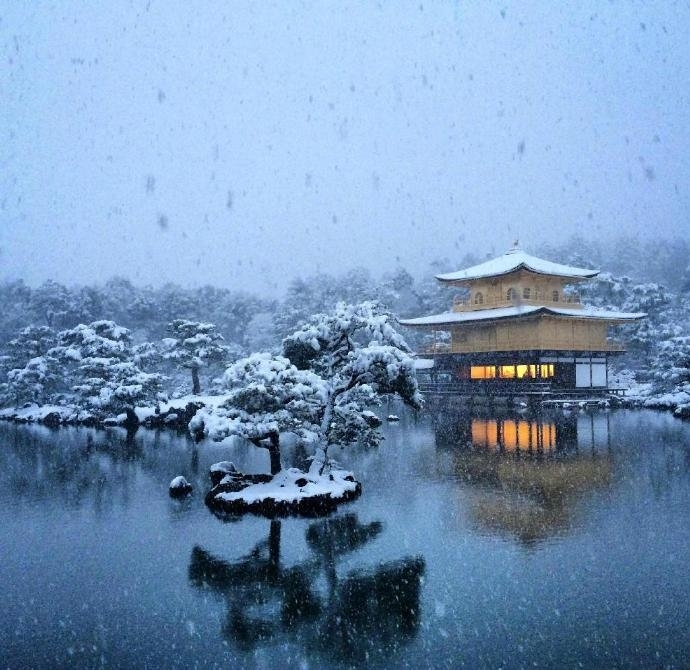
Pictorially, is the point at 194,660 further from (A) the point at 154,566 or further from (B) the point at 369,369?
(B) the point at 369,369

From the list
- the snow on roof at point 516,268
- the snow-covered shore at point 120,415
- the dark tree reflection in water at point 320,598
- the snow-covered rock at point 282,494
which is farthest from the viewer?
the snow on roof at point 516,268

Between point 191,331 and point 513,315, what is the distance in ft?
71.8

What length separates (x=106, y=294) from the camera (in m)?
72.3

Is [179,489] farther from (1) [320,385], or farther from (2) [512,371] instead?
(2) [512,371]

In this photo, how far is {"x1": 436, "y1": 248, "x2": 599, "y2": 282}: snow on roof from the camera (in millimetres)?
43031

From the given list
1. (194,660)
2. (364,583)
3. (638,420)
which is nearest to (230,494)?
(364,583)

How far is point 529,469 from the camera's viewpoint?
683 inches

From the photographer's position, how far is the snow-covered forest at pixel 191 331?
1371 inches

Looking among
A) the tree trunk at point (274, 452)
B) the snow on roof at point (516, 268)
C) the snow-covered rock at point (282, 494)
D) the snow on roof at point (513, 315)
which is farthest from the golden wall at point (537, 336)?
the tree trunk at point (274, 452)

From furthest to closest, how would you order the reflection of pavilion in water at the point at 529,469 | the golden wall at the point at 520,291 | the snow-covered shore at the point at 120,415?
the golden wall at the point at 520,291 → the snow-covered shore at the point at 120,415 → the reflection of pavilion in water at the point at 529,469

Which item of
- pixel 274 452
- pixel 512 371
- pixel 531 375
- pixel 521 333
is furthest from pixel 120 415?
pixel 521 333

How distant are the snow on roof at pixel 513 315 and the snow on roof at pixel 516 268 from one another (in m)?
2.59

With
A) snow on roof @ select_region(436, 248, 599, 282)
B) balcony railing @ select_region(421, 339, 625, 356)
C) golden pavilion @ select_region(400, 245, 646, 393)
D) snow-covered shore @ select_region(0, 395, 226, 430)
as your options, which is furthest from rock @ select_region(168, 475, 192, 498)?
snow on roof @ select_region(436, 248, 599, 282)

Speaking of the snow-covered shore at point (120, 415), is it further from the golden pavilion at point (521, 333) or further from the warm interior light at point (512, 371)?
the warm interior light at point (512, 371)
